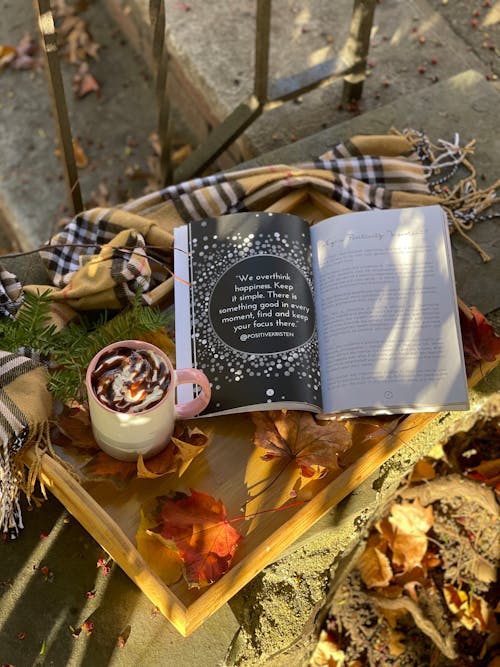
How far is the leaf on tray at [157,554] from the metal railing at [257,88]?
0.90 metres

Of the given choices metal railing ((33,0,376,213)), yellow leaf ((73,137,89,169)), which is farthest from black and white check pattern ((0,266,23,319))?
yellow leaf ((73,137,89,169))

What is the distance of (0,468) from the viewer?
1.18 meters

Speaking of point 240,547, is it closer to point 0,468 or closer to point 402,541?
point 402,541

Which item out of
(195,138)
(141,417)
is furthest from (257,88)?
(141,417)

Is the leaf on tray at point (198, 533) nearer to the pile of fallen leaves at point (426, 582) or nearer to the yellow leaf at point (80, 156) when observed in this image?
the pile of fallen leaves at point (426, 582)

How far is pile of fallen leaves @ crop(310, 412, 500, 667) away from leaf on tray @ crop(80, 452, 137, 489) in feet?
1.17

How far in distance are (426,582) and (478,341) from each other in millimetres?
425

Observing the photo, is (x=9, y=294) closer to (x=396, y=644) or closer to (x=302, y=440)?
(x=302, y=440)

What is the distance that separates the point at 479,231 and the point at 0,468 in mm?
1167

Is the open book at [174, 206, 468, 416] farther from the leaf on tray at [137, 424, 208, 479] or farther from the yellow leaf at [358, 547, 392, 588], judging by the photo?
the yellow leaf at [358, 547, 392, 588]

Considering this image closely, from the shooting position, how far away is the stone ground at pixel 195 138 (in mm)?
1267

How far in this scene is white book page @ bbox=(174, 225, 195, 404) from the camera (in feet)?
4.17

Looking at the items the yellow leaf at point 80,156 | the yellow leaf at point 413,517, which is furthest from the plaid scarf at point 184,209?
the yellow leaf at point 80,156

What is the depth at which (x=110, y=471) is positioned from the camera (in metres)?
1.17
